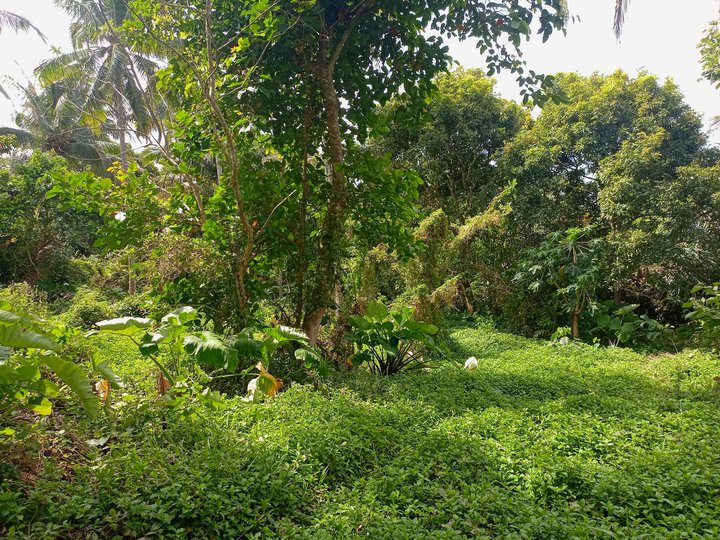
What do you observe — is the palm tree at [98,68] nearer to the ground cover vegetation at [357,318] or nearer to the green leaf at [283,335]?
the ground cover vegetation at [357,318]

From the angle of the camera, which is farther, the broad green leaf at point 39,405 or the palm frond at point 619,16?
the palm frond at point 619,16

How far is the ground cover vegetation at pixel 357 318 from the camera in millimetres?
2385


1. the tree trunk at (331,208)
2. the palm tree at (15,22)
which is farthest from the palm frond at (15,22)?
the tree trunk at (331,208)

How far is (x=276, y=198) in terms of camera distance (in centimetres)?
500

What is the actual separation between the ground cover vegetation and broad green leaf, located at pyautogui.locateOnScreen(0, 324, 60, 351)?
1 cm

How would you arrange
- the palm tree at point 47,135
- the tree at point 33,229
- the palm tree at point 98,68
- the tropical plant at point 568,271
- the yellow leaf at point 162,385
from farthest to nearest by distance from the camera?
1. the palm tree at point 47,135
2. the palm tree at point 98,68
3. the tree at point 33,229
4. the tropical plant at point 568,271
5. the yellow leaf at point 162,385

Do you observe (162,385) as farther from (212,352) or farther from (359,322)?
(359,322)

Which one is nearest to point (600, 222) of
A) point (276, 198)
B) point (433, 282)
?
point (433, 282)

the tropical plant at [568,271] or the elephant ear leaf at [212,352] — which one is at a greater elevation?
the tropical plant at [568,271]

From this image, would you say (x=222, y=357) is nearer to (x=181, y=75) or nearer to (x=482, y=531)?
(x=482, y=531)

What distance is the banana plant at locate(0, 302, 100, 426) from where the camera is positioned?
221cm

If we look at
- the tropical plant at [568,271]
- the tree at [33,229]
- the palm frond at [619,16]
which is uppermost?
the palm frond at [619,16]

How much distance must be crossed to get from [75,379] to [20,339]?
406 mm

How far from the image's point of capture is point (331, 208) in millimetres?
5168
